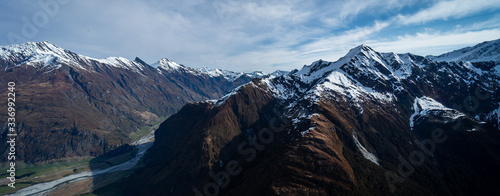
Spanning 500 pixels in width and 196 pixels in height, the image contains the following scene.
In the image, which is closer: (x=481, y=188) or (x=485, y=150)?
(x=481, y=188)

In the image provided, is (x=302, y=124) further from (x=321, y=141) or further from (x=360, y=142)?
(x=360, y=142)

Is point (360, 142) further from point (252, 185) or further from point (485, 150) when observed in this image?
point (252, 185)

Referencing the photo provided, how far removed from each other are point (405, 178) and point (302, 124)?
8258 centimetres

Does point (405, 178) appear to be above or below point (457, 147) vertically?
below

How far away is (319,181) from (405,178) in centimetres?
8853

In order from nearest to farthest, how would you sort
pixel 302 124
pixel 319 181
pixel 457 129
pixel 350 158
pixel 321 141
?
pixel 319 181
pixel 321 141
pixel 350 158
pixel 302 124
pixel 457 129

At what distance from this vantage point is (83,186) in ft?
652

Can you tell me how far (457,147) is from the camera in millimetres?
176125

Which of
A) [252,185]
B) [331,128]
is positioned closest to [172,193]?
[252,185]

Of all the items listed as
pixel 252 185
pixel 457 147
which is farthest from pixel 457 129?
pixel 252 185

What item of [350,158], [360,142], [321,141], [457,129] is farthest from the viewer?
[457,129]

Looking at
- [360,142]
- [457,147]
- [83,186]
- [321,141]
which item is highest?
[321,141]

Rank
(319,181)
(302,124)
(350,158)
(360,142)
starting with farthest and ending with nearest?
(360,142)
(302,124)
(350,158)
(319,181)

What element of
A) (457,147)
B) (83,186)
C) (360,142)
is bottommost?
(83,186)
